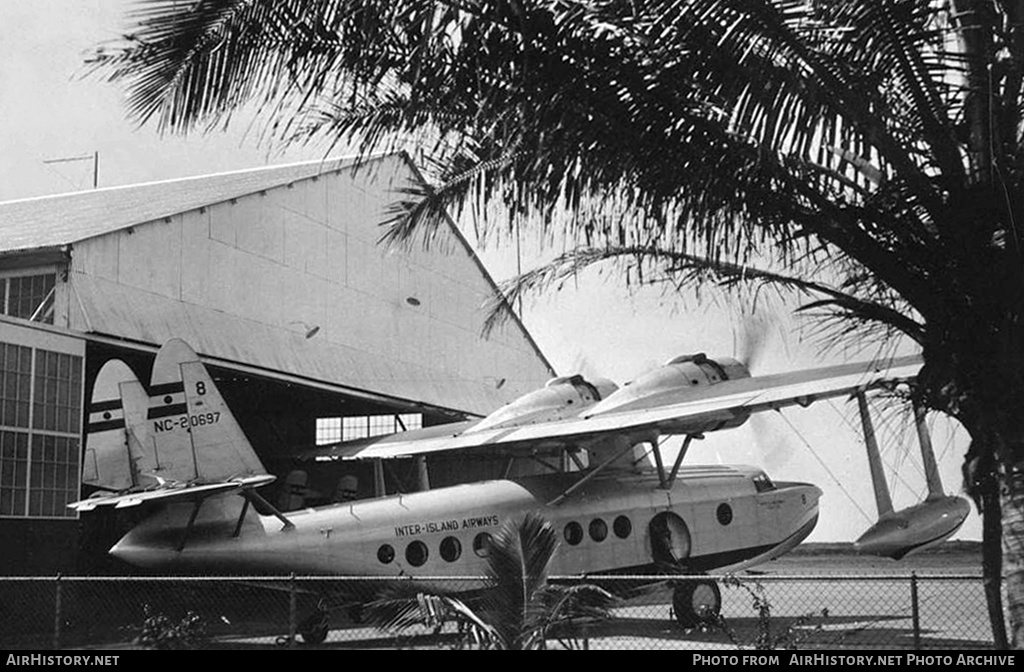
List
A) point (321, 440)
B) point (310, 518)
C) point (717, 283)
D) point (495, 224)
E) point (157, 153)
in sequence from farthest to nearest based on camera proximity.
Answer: point (321, 440) < point (157, 153) < point (310, 518) < point (717, 283) < point (495, 224)

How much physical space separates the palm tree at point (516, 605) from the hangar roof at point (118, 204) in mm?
12244

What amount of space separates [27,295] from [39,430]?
9.77 feet

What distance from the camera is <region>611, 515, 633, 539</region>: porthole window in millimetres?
19281

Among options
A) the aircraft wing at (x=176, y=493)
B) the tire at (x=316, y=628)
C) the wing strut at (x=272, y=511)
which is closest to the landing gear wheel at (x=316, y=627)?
the tire at (x=316, y=628)

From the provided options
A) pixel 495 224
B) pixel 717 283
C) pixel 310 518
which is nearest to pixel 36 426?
pixel 310 518

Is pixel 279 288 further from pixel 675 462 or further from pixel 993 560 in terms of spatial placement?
pixel 993 560

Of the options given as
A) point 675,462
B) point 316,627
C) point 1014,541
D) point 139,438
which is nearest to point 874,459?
point 1014,541

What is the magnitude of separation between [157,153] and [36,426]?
7027 mm

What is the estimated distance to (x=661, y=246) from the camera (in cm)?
1205

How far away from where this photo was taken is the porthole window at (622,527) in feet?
63.3

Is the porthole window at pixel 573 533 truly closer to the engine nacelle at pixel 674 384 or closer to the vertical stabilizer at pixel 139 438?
the engine nacelle at pixel 674 384

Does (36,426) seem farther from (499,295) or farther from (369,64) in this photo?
(369,64)

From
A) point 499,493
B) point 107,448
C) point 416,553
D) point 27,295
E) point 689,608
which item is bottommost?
point 689,608

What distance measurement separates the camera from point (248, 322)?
22.9m
